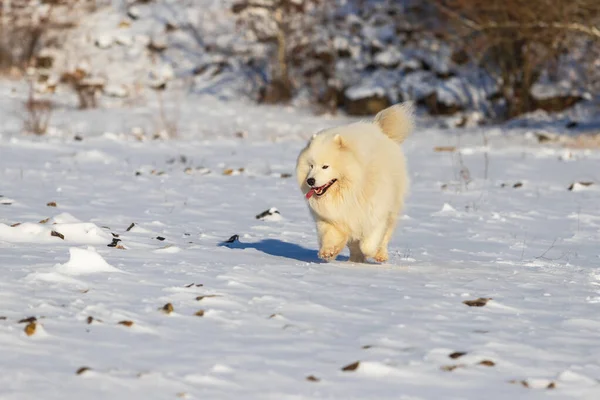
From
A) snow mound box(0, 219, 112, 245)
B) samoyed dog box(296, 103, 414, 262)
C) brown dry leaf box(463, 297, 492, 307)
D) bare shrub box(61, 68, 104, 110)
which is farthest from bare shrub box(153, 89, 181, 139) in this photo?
brown dry leaf box(463, 297, 492, 307)

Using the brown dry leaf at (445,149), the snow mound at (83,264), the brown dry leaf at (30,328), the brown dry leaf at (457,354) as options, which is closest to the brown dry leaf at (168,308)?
the brown dry leaf at (30,328)

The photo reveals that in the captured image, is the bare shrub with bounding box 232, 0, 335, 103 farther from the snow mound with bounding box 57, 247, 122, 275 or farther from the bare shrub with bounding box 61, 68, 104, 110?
the snow mound with bounding box 57, 247, 122, 275

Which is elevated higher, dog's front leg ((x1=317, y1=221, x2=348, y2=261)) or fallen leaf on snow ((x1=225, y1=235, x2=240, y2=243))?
dog's front leg ((x1=317, y1=221, x2=348, y2=261))

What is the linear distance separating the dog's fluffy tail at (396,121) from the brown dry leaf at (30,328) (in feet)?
11.0

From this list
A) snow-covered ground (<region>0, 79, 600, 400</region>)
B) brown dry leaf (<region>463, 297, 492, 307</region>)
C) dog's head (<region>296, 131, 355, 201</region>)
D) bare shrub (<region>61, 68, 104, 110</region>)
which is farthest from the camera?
bare shrub (<region>61, 68, 104, 110</region>)

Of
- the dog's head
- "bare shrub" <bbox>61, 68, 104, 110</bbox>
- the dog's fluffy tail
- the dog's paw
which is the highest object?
"bare shrub" <bbox>61, 68, 104, 110</bbox>

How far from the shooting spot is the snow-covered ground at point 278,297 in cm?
339

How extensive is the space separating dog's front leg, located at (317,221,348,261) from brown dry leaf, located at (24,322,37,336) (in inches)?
98.0

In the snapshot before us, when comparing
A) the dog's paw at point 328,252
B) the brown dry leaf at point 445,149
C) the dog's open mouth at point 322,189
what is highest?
the dog's open mouth at point 322,189

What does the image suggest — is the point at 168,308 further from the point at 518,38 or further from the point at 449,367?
the point at 518,38

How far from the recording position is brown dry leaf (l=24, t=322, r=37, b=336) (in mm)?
3703

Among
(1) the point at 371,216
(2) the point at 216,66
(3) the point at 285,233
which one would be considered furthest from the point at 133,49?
(1) the point at 371,216

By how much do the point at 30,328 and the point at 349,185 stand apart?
2.63 metres

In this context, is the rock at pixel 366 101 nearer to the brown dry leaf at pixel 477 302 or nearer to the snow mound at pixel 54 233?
the snow mound at pixel 54 233
